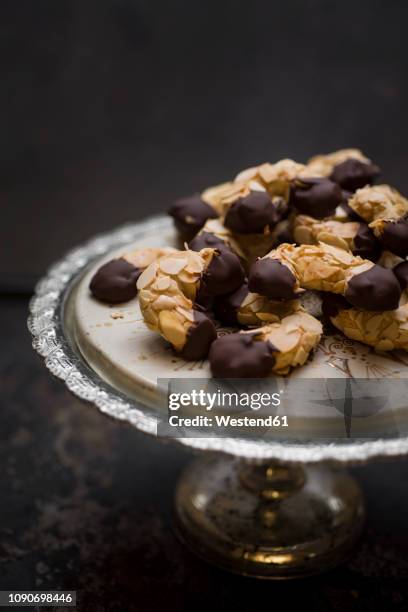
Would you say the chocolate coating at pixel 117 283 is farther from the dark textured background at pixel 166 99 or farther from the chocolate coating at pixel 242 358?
the dark textured background at pixel 166 99

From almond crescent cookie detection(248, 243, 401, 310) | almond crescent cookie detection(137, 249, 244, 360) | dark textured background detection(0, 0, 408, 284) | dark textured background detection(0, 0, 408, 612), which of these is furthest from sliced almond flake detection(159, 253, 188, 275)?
dark textured background detection(0, 0, 408, 284)

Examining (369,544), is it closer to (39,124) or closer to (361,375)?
(361,375)

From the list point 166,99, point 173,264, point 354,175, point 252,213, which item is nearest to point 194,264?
point 173,264

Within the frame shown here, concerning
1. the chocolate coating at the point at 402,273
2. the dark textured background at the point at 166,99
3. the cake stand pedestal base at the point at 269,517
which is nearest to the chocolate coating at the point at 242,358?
the chocolate coating at the point at 402,273

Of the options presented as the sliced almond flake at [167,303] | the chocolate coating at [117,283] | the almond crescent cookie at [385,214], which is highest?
the almond crescent cookie at [385,214]

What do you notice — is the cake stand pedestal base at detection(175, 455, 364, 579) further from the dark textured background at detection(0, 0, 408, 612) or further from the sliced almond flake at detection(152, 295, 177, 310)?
the sliced almond flake at detection(152, 295, 177, 310)

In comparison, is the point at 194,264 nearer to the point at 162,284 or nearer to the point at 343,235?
the point at 162,284
